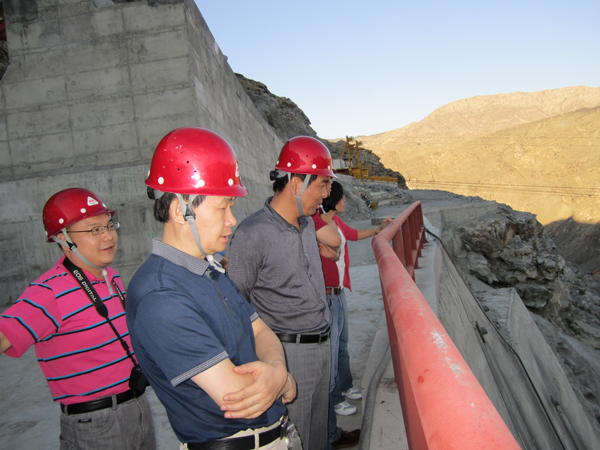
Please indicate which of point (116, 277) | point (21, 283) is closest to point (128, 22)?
point (21, 283)

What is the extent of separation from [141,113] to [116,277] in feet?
14.1

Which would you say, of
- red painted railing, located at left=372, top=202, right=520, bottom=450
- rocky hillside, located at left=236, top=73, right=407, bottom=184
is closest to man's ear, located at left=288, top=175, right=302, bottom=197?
red painted railing, located at left=372, top=202, right=520, bottom=450

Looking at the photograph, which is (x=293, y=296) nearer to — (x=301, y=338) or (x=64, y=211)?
(x=301, y=338)

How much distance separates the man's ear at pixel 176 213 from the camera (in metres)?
1.39

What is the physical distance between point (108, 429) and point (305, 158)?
1.89 m

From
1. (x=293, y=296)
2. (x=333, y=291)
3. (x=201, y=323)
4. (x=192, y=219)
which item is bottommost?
(x=333, y=291)

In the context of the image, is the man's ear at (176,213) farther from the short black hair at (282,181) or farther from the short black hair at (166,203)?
the short black hair at (282,181)

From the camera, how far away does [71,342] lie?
1.88m

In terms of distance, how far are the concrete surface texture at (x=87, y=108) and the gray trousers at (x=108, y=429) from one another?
13.9 ft

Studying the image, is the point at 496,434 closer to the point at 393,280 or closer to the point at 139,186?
the point at 393,280

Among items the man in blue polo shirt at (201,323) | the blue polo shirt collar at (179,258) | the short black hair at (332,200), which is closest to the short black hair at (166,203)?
the man in blue polo shirt at (201,323)

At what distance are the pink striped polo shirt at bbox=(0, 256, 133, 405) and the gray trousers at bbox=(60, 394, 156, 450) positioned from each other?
0.27 feet

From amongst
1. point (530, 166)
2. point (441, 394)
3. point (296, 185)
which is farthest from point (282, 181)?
point (530, 166)

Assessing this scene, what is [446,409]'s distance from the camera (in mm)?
705
